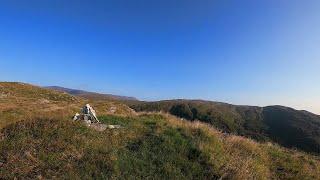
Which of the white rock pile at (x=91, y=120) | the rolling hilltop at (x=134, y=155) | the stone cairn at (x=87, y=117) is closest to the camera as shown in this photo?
the rolling hilltop at (x=134, y=155)

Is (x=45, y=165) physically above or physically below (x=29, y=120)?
below

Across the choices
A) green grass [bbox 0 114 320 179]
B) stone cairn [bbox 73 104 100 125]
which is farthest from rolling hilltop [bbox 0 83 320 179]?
stone cairn [bbox 73 104 100 125]

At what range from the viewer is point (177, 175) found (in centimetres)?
1388

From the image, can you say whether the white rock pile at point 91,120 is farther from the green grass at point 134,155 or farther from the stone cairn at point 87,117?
the green grass at point 134,155

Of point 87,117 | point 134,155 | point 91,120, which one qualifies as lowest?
point 134,155

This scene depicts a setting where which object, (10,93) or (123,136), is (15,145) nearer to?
(123,136)

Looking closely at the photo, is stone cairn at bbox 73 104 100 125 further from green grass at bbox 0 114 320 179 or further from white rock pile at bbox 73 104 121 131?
green grass at bbox 0 114 320 179

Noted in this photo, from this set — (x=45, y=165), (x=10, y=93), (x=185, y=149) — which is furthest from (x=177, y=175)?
(x=10, y=93)

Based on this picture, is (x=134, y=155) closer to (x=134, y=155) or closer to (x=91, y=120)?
(x=134, y=155)

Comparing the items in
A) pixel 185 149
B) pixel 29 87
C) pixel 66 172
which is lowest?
pixel 66 172

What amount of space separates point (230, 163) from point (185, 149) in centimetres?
222

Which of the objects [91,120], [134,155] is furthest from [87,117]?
[134,155]

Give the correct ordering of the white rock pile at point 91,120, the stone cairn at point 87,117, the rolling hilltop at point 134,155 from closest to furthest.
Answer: the rolling hilltop at point 134,155 → the white rock pile at point 91,120 → the stone cairn at point 87,117

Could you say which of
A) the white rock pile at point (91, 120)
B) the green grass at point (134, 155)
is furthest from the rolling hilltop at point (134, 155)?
the white rock pile at point (91, 120)
